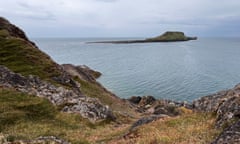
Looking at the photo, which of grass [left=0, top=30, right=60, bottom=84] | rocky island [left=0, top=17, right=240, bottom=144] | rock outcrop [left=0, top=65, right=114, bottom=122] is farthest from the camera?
grass [left=0, top=30, right=60, bottom=84]

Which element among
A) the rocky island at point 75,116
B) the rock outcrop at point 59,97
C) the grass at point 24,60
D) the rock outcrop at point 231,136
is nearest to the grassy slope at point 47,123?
the rocky island at point 75,116

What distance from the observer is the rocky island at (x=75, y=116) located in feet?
57.1

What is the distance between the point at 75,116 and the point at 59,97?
7188 millimetres

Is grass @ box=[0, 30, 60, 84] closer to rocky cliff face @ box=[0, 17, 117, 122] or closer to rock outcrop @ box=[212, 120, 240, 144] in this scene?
rocky cliff face @ box=[0, 17, 117, 122]

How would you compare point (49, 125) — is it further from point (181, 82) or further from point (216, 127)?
point (181, 82)

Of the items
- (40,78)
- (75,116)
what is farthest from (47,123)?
(40,78)

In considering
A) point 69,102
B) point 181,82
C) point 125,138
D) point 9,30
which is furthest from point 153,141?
point 181,82

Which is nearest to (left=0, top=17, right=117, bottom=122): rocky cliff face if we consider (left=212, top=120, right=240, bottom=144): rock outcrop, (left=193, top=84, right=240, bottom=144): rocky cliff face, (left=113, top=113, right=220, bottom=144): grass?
(left=113, top=113, right=220, bottom=144): grass

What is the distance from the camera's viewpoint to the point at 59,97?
137ft

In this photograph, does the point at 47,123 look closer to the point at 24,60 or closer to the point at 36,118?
the point at 36,118

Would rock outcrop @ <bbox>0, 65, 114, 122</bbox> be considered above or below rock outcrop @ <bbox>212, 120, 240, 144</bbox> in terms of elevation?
below

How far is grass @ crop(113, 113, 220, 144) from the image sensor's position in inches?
648

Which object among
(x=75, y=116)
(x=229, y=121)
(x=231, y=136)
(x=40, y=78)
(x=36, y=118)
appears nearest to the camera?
(x=231, y=136)

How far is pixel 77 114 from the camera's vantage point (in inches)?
1426
